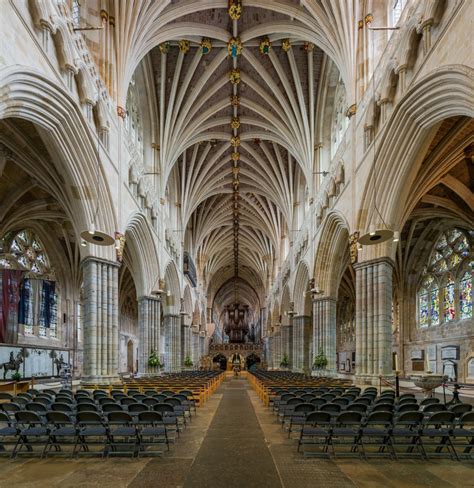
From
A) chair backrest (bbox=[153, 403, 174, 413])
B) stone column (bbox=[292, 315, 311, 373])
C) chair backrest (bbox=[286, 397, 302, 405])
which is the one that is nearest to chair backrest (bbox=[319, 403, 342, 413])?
chair backrest (bbox=[286, 397, 302, 405])

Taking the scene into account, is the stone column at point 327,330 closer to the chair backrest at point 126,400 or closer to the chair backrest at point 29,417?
the chair backrest at point 126,400

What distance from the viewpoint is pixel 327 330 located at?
2697 cm

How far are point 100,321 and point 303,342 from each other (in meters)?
20.9

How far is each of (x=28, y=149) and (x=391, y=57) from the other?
46.2ft

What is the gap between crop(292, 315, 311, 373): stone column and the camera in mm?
35778

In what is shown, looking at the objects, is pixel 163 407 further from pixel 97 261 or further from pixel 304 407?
pixel 97 261

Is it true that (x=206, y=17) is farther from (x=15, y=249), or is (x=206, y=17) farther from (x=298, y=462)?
(x=298, y=462)

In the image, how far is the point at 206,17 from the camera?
24.3 metres

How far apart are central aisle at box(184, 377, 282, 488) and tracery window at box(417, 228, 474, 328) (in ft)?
58.2

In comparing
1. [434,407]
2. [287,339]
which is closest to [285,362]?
[287,339]

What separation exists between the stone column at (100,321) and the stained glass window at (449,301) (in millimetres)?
18654

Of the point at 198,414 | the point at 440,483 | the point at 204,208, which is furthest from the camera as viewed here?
the point at 204,208

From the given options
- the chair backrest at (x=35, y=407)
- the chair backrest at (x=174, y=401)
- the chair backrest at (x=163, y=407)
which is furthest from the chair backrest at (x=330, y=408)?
the chair backrest at (x=35, y=407)

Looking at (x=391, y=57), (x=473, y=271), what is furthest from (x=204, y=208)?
(x=391, y=57)
